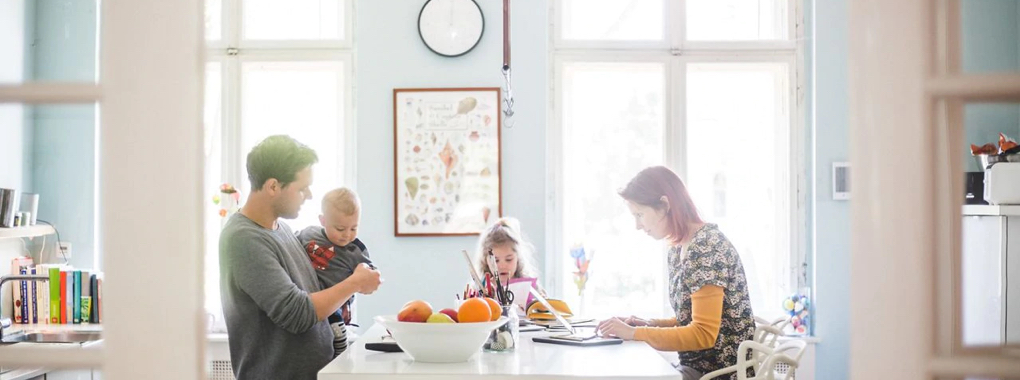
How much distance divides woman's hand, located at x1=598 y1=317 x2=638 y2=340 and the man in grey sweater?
0.73 metres

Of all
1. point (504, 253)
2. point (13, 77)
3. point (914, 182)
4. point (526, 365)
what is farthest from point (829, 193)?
point (13, 77)

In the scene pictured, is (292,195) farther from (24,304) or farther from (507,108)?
(507,108)

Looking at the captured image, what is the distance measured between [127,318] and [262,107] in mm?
3902

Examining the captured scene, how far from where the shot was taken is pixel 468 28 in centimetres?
449

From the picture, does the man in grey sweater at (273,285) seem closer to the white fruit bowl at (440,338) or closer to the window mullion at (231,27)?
the white fruit bowl at (440,338)

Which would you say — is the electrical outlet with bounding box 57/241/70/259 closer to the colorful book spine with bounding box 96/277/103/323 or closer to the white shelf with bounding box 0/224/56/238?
the white shelf with bounding box 0/224/56/238

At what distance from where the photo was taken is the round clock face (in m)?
4.48

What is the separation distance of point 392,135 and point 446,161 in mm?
316

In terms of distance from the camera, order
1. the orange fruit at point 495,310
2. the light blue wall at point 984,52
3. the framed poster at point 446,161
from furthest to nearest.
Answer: the framed poster at point 446,161 → the orange fruit at point 495,310 → the light blue wall at point 984,52

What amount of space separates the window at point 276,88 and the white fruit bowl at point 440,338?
8.16 feet

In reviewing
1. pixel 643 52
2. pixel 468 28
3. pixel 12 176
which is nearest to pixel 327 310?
pixel 12 176

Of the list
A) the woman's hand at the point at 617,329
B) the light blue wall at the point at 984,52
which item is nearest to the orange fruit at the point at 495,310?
the woman's hand at the point at 617,329

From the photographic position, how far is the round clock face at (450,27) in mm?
4484

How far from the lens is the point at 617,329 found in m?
2.67
